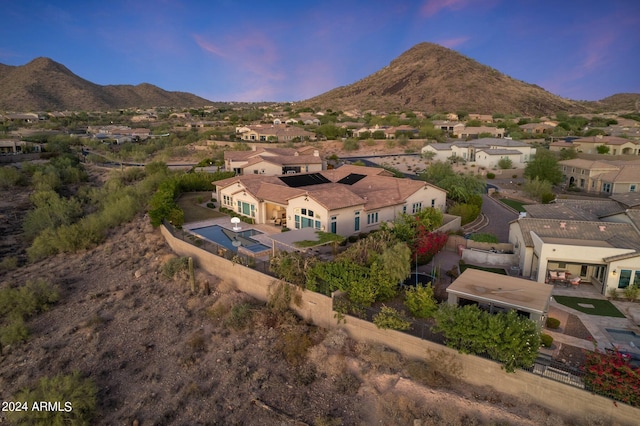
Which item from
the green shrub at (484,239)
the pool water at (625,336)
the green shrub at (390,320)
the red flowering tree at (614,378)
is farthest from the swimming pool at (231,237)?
the pool water at (625,336)

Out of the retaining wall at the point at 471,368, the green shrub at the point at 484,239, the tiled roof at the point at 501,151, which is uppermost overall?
the tiled roof at the point at 501,151

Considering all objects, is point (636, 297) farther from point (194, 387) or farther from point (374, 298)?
point (194, 387)

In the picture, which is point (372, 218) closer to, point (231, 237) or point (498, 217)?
point (231, 237)

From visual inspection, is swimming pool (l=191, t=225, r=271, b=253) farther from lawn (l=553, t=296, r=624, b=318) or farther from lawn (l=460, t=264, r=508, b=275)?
lawn (l=553, t=296, r=624, b=318)

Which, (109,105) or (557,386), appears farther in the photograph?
(109,105)

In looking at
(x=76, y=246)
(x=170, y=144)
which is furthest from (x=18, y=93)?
(x=76, y=246)

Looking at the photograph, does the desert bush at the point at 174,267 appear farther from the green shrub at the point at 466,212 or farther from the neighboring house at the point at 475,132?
the neighboring house at the point at 475,132

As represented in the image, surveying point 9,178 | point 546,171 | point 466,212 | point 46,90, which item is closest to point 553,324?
point 466,212
